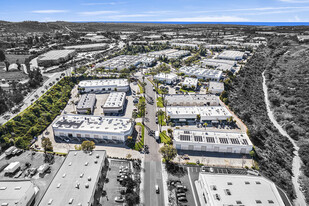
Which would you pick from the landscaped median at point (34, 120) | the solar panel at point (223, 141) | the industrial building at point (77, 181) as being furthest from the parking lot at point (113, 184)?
the landscaped median at point (34, 120)

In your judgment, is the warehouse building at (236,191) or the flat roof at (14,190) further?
the flat roof at (14,190)

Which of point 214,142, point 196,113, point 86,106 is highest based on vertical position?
point 86,106

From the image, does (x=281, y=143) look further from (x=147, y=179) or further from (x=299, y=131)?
(x=147, y=179)

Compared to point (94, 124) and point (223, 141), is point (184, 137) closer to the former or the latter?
point (223, 141)

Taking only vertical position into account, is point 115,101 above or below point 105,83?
below

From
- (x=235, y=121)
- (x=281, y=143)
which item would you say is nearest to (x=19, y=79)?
(x=235, y=121)

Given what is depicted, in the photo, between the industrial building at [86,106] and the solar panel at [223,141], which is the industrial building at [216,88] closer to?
the solar panel at [223,141]

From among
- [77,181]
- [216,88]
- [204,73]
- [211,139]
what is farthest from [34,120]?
[204,73]
